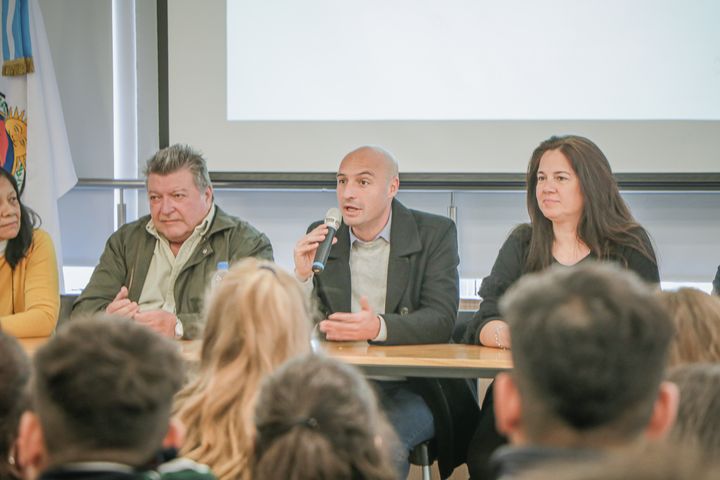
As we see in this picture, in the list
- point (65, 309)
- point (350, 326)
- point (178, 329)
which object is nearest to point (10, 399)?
point (350, 326)

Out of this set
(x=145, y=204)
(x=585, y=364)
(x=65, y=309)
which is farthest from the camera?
(x=145, y=204)

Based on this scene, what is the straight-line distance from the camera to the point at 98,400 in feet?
3.76

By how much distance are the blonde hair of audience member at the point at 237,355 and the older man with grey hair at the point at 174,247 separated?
5.19 ft

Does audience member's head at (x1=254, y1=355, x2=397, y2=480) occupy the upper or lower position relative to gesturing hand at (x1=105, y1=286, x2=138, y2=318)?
upper

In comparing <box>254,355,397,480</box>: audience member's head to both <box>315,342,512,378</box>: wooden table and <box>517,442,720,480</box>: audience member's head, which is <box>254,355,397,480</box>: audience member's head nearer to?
<box>517,442,720,480</box>: audience member's head

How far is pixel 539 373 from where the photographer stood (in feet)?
3.51

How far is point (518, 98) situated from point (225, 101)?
143 centimetres

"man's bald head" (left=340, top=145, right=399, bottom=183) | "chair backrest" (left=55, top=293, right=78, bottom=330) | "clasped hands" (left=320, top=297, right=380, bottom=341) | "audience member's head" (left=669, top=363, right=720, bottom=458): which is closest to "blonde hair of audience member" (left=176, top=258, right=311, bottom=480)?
"audience member's head" (left=669, top=363, right=720, bottom=458)

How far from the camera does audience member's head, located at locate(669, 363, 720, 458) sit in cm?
136

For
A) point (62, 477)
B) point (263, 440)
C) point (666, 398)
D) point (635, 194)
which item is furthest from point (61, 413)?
point (635, 194)

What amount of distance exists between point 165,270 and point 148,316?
0.48m

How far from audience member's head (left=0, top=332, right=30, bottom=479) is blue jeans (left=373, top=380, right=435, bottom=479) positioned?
153 cm

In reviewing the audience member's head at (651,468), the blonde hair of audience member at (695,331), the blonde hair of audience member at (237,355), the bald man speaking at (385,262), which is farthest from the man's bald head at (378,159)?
the audience member's head at (651,468)

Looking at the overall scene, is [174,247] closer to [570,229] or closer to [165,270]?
[165,270]
